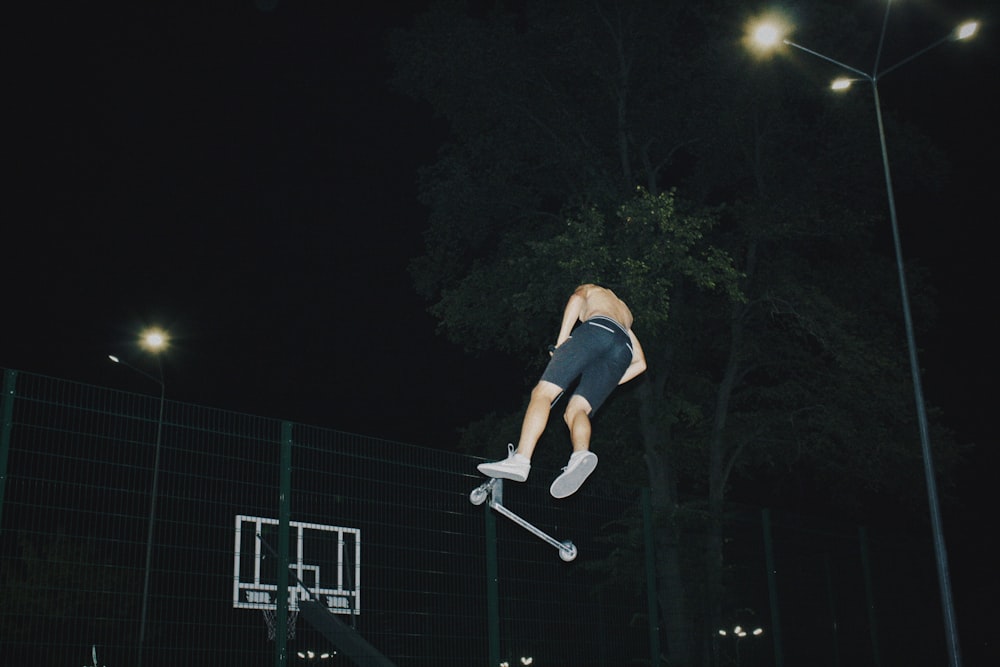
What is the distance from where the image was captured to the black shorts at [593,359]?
273 inches

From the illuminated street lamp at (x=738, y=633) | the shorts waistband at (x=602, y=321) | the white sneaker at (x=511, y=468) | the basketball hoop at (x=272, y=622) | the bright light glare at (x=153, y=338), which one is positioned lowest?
the basketball hoop at (x=272, y=622)

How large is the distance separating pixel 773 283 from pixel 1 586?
1788 cm

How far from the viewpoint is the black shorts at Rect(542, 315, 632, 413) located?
6.95 m

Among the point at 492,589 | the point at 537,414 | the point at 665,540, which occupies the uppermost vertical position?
the point at 665,540

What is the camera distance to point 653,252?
63.2 feet

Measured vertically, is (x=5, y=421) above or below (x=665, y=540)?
below

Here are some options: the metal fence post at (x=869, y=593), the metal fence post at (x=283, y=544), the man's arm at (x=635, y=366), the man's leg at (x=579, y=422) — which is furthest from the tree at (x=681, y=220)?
the man's leg at (x=579, y=422)

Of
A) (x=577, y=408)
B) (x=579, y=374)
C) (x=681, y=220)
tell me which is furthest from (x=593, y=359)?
(x=681, y=220)

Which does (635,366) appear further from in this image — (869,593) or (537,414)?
(869,593)

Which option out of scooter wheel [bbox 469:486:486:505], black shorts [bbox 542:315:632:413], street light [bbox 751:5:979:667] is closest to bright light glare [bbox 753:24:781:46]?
street light [bbox 751:5:979:667]

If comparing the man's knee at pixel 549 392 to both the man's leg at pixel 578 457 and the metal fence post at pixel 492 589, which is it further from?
the metal fence post at pixel 492 589

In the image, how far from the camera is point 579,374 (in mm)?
7211

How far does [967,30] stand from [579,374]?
1068 cm

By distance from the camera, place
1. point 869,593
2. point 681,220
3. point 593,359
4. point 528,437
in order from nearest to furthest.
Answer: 1. point 528,437
2. point 593,359
3. point 869,593
4. point 681,220
